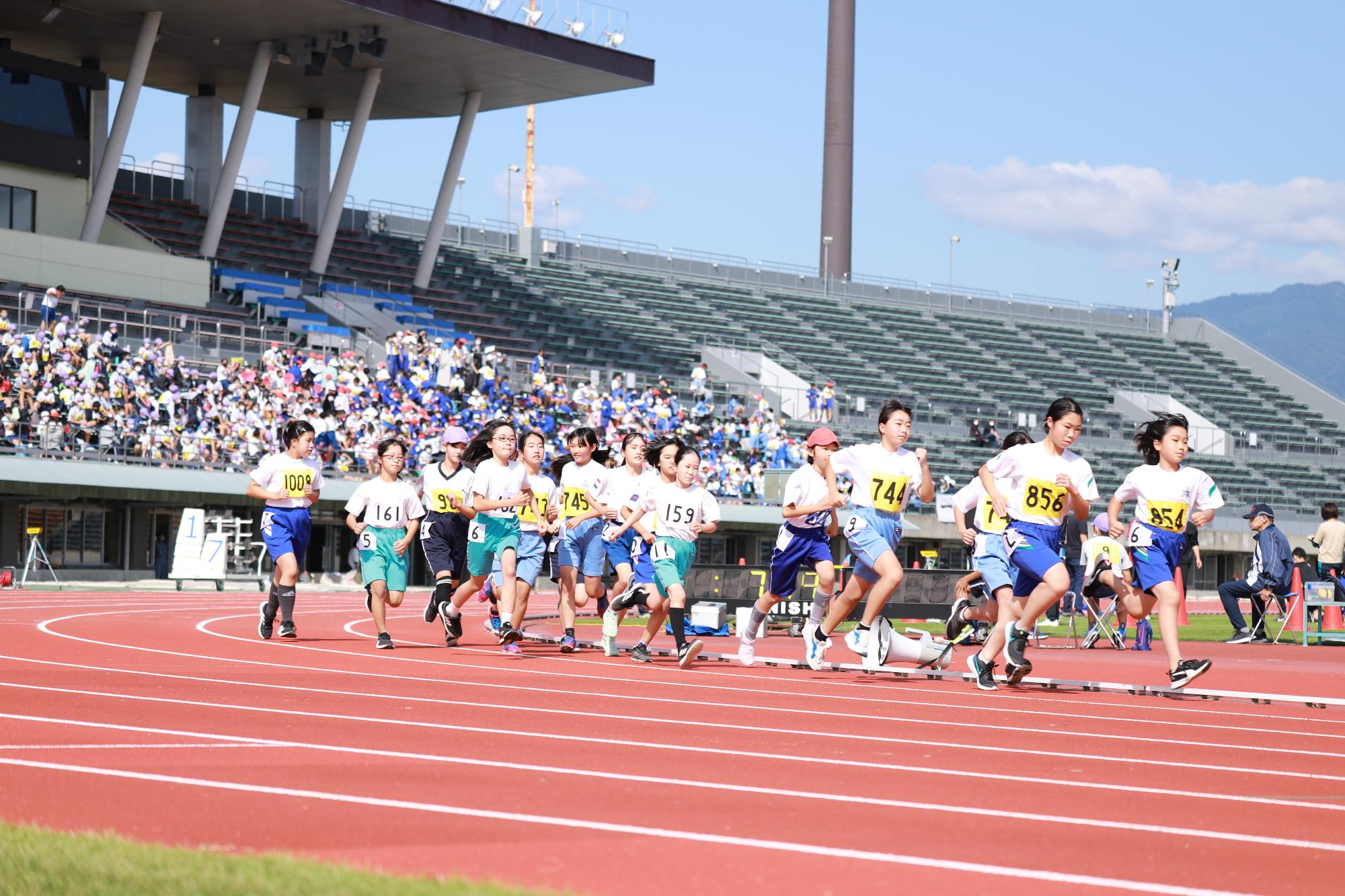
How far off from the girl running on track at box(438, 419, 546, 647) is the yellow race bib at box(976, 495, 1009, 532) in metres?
4.04

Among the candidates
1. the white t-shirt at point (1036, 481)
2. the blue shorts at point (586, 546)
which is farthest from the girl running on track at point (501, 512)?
the white t-shirt at point (1036, 481)

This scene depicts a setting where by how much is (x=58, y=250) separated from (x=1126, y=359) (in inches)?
1577

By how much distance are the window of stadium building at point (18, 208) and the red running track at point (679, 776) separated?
3375 centimetres

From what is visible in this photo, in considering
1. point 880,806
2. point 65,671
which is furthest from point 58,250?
point 880,806

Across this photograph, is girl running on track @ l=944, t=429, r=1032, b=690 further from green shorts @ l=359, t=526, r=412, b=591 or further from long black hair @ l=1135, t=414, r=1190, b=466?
green shorts @ l=359, t=526, r=412, b=591

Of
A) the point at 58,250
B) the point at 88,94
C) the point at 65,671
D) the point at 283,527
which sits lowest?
the point at 65,671

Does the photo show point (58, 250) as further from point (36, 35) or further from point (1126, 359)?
point (1126, 359)

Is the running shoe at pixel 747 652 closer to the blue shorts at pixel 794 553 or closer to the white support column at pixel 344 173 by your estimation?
the blue shorts at pixel 794 553

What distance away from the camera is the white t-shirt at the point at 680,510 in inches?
618

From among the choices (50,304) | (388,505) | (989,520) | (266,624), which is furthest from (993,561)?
(50,304)

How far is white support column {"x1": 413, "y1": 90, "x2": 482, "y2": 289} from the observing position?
5388cm

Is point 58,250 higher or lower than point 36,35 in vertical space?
lower

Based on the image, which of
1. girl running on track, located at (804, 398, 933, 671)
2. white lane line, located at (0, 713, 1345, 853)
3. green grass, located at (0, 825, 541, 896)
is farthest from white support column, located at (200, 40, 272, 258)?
green grass, located at (0, 825, 541, 896)

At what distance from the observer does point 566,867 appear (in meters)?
5.71
